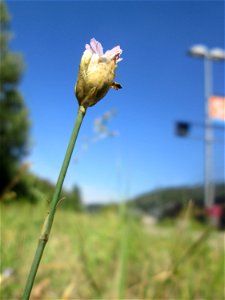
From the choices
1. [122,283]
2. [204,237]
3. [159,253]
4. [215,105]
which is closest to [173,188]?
[122,283]

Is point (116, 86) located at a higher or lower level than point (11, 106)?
lower

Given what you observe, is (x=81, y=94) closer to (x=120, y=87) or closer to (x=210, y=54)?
(x=120, y=87)

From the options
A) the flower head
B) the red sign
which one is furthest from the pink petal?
the red sign

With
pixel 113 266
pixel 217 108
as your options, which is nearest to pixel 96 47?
pixel 113 266

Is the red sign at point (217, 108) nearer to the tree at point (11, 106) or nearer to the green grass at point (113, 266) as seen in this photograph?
the green grass at point (113, 266)

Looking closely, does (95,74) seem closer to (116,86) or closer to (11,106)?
(116,86)
